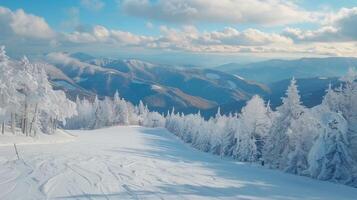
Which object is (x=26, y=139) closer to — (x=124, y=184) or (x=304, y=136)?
(x=304, y=136)

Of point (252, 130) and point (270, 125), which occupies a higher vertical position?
point (270, 125)

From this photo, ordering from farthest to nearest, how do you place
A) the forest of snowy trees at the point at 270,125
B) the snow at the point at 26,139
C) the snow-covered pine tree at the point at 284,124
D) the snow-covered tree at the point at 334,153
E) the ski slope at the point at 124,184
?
the snow at the point at 26,139 < the snow-covered pine tree at the point at 284,124 < the forest of snowy trees at the point at 270,125 < the snow-covered tree at the point at 334,153 < the ski slope at the point at 124,184

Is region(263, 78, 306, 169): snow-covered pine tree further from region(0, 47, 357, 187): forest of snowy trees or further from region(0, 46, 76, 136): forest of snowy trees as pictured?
region(0, 46, 76, 136): forest of snowy trees

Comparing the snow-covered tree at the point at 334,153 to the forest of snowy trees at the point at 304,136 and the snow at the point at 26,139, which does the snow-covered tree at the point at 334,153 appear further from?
the snow at the point at 26,139

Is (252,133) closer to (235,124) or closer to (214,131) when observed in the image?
(235,124)

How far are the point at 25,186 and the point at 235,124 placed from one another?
5033cm

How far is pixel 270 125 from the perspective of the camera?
63.5 metres

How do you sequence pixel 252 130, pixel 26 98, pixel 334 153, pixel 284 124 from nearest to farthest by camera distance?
pixel 334 153, pixel 284 124, pixel 252 130, pixel 26 98

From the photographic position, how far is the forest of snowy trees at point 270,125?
39969 millimetres

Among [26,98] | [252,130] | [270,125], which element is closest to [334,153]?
[270,125]

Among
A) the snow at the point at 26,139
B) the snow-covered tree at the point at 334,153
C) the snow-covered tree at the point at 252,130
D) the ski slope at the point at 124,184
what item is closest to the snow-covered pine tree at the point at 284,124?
the snow-covered tree at the point at 334,153

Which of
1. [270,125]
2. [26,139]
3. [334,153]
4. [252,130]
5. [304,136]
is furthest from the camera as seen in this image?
[252,130]

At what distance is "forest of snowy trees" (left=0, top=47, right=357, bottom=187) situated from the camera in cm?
3997

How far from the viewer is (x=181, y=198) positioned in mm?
23391
